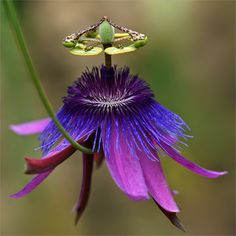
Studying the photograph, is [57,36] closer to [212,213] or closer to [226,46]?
[226,46]

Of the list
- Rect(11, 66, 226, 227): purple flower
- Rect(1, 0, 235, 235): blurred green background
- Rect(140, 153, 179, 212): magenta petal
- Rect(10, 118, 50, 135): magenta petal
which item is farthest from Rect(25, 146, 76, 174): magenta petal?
Rect(1, 0, 235, 235): blurred green background

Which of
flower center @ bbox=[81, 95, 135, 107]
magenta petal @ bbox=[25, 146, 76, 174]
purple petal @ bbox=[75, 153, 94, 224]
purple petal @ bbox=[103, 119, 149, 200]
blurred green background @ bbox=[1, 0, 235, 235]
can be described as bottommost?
blurred green background @ bbox=[1, 0, 235, 235]

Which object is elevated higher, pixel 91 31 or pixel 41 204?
pixel 91 31

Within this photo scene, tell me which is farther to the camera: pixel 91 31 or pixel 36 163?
pixel 91 31

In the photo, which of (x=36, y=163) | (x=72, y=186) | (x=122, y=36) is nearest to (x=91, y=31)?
(x=122, y=36)

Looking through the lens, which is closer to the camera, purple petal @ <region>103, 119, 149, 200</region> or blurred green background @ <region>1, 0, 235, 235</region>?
purple petal @ <region>103, 119, 149, 200</region>

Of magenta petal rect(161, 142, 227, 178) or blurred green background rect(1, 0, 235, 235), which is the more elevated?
magenta petal rect(161, 142, 227, 178)

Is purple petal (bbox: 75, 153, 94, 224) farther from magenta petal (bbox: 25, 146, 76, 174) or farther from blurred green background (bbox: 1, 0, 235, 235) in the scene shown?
blurred green background (bbox: 1, 0, 235, 235)
